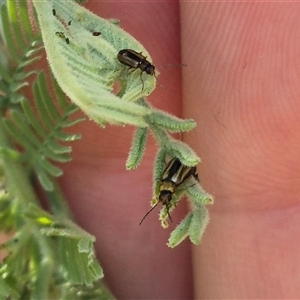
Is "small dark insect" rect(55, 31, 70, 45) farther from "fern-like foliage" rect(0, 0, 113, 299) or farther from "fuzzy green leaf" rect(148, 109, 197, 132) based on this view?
"fern-like foliage" rect(0, 0, 113, 299)

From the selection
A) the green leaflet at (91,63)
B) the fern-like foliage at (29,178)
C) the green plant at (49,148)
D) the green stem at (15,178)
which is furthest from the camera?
the green stem at (15,178)

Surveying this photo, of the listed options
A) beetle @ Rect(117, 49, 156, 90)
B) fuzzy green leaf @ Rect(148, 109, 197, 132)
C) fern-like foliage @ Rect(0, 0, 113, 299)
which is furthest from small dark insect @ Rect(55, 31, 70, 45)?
fern-like foliage @ Rect(0, 0, 113, 299)

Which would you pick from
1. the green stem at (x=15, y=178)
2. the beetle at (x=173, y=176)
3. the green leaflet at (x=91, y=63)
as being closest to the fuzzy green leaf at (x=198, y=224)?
the beetle at (x=173, y=176)

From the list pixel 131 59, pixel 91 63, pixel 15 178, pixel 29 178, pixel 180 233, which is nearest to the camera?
pixel 91 63

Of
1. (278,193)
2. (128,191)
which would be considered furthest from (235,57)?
(128,191)

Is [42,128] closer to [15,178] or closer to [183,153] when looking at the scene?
[15,178]

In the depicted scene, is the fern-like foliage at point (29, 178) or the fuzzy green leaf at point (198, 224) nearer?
the fuzzy green leaf at point (198, 224)

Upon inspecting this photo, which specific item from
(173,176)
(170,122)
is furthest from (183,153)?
(173,176)

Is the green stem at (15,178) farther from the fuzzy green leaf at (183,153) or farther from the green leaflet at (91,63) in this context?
the fuzzy green leaf at (183,153)
